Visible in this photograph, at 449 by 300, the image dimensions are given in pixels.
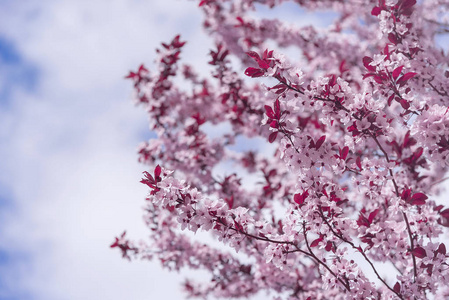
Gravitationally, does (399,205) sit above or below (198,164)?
below

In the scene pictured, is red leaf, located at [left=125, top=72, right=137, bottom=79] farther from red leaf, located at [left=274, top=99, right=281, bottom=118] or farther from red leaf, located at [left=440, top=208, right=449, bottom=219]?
red leaf, located at [left=440, top=208, right=449, bottom=219]

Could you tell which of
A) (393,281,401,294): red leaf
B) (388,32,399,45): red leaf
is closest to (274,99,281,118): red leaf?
(388,32,399,45): red leaf

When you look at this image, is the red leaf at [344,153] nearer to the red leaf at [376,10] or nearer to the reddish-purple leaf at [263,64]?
the reddish-purple leaf at [263,64]

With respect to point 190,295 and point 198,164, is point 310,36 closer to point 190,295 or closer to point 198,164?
point 198,164

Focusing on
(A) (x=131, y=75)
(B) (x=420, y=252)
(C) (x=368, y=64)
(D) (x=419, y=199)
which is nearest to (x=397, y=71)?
(C) (x=368, y=64)

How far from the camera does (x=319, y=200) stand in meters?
2.97

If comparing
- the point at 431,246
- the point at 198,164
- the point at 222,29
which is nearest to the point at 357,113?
the point at 431,246

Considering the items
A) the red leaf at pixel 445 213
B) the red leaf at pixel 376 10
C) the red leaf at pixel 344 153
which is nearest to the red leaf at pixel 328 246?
the red leaf at pixel 344 153

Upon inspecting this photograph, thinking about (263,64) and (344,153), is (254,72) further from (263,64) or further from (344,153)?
(344,153)

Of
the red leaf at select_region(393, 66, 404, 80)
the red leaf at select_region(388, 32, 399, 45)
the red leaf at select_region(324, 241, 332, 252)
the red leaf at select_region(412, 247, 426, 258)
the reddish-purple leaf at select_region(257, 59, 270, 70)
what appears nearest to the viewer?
the reddish-purple leaf at select_region(257, 59, 270, 70)

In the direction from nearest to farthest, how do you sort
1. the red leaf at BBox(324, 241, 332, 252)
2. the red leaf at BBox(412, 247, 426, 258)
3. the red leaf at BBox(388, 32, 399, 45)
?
the red leaf at BBox(412, 247, 426, 258) → the red leaf at BBox(324, 241, 332, 252) → the red leaf at BBox(388, 32, 399, 45)

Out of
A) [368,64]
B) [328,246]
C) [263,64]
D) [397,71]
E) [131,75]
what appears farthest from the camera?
[131,75]

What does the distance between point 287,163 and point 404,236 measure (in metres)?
1.61

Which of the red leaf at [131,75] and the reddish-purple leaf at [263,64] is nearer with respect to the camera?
the reddish-purple leaf at [263,64]
